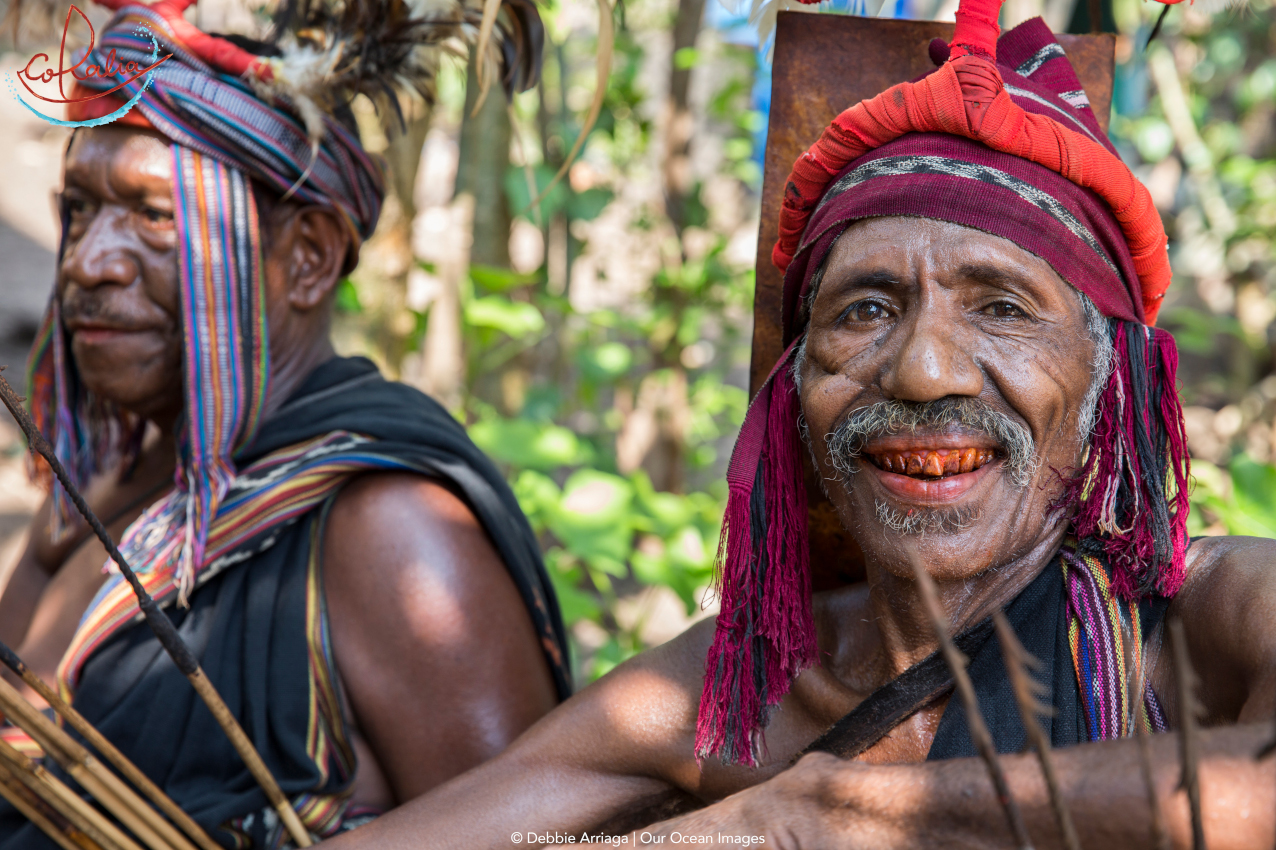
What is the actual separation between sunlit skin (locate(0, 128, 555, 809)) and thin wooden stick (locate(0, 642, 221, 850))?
377 mm

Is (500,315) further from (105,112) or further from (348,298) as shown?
(105,112)

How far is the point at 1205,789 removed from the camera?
40.8 inches

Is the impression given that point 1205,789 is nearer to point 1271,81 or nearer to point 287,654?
point 287,654

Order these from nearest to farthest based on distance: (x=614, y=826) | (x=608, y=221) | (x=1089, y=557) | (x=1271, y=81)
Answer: (x=1089, y=557), (x=614, y=826), (x=1271, y=81), (x=608, y=221)

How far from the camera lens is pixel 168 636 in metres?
1.53

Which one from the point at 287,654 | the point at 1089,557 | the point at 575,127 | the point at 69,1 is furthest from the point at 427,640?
the point at 575,127

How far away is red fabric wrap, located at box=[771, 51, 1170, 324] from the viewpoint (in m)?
1.58

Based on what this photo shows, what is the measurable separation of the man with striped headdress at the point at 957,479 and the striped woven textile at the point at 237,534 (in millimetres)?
694

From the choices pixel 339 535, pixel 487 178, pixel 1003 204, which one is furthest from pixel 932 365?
pixel 487 178

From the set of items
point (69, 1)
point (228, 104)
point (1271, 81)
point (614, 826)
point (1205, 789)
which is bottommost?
point (614, 826)

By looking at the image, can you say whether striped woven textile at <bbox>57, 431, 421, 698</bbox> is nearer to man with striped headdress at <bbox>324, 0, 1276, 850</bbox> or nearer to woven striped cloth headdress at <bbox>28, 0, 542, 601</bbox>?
woven striped cloth headdress at <bbox>28, 0, 542, 601</bbox>

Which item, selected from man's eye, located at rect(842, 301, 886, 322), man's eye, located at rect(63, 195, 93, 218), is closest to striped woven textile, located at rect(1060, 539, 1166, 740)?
man's eye, located at rect(842, 301, 886, 322)

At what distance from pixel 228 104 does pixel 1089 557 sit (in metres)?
1.96

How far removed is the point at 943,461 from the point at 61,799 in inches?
57.9
